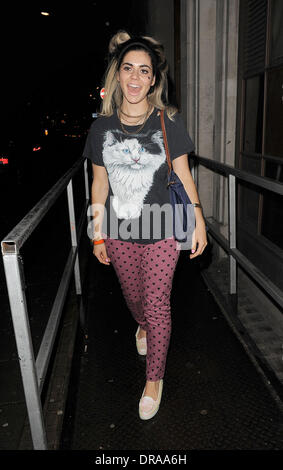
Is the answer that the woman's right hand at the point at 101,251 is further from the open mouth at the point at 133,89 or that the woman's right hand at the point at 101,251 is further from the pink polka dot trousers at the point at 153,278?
the open mouth at the point at 133,89

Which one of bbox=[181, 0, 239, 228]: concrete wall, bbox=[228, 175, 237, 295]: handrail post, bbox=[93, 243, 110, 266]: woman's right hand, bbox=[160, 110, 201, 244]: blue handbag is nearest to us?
bbox=[160, 110, 201, 244]: blue handbag

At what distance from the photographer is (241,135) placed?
4359mm

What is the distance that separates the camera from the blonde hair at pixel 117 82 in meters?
2.11

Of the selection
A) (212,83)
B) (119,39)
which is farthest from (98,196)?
(212,83)

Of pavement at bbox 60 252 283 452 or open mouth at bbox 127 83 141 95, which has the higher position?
open mouth at bbox 127 83 141 95

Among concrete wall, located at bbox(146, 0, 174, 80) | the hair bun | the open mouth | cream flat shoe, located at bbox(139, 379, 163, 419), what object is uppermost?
concrete wall, located at bbox(146, 0, 174, 80)

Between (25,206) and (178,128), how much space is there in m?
6.81

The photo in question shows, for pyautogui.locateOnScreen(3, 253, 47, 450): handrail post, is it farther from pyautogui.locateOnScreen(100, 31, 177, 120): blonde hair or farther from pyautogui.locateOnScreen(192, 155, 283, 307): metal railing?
pyautogui.locateOnScreen(192, 155, 283, 307): metal railing

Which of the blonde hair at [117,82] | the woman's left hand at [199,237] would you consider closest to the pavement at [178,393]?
the woman's left hand at [199,237]

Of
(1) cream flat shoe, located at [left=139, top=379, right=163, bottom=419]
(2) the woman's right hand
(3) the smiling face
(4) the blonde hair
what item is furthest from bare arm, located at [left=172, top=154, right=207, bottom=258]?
(1) cream flat shoe, located at [left=139, top=379, right=163, bottom=419]

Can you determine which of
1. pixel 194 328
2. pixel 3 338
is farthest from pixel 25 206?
pixel 194 328

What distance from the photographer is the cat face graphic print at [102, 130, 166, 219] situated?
2.05 meters

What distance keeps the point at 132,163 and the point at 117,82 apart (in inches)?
20.5

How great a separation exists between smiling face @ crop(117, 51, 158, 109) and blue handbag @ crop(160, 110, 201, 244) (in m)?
0.17
